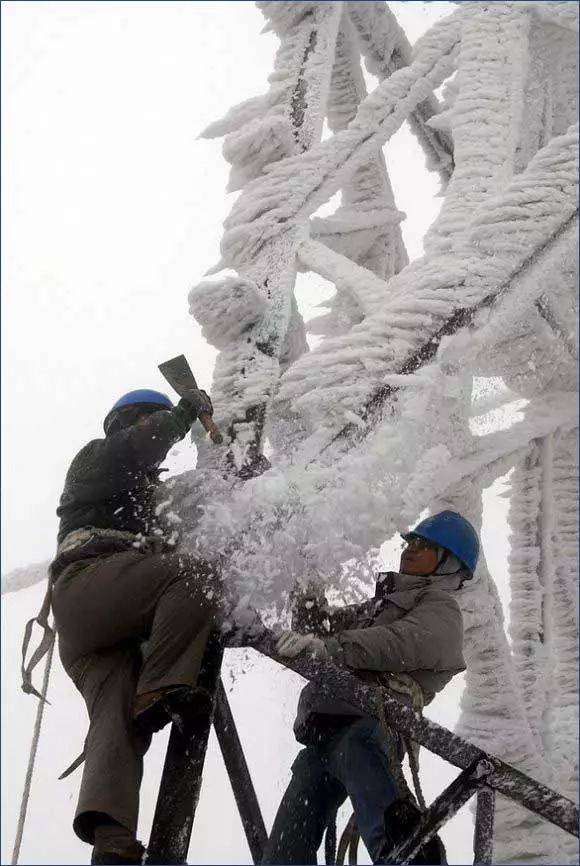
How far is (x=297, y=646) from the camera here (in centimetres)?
301

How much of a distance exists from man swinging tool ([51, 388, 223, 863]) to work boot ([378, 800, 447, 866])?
0.83 metres

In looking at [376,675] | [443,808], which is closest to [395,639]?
[376,675]

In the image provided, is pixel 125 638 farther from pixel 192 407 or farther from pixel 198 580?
pixel 192 407

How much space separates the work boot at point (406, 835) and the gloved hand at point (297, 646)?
0.63 m

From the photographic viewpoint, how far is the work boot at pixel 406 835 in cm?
304

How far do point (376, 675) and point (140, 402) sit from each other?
1.44 meters

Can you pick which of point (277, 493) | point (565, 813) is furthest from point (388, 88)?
point (565, 813)

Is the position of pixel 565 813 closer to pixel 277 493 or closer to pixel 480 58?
pixel 277 493

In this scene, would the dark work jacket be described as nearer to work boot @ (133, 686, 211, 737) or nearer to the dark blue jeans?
work boot @ (133, 686, 211, 737)

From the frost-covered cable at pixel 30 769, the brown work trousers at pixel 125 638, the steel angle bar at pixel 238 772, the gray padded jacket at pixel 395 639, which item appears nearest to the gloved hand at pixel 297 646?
the gray padded jacket at pixel 395 639

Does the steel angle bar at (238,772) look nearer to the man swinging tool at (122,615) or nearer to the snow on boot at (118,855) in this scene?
the man swinging tool at (122,615)

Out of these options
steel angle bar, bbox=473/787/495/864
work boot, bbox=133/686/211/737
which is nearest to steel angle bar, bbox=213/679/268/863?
work boot, bbox=133/686/211/737

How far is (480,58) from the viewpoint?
4461 mm

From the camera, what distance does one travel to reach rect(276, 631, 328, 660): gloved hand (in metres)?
3.00
